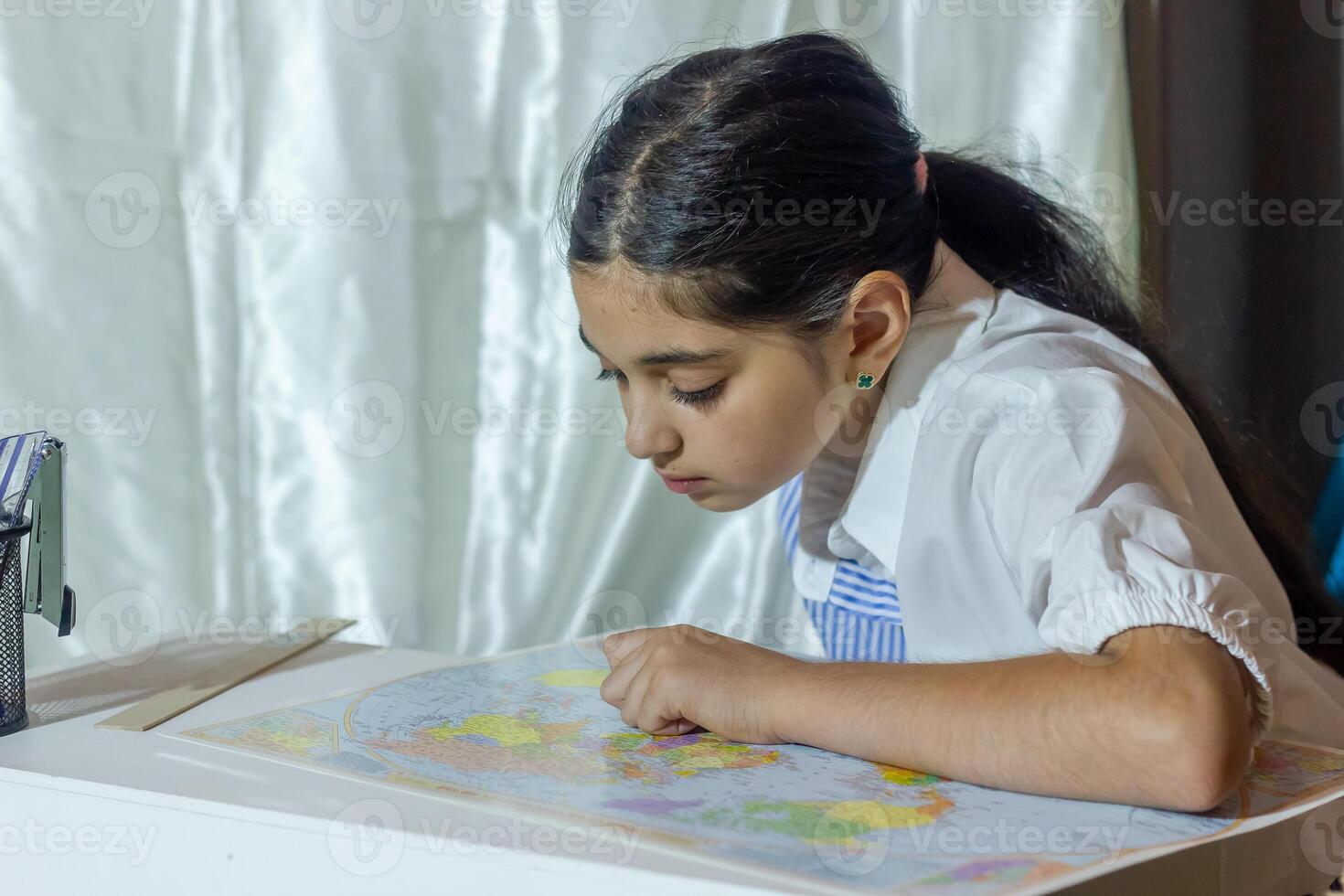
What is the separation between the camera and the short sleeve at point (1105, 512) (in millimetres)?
555

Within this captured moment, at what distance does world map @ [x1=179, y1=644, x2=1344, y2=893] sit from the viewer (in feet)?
1.56

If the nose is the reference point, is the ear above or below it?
above

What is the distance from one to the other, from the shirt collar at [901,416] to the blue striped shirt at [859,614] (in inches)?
2.2

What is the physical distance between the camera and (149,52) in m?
1.52

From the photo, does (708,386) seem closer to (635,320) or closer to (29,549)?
(635,320)

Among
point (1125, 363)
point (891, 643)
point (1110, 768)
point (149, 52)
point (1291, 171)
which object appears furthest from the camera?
point (149, 52)

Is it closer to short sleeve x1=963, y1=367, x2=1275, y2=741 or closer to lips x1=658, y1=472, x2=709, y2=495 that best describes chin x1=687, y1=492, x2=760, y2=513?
lips x1=658, y1=472, x2=709, y2=495

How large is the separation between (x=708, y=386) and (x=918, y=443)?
0.45ft

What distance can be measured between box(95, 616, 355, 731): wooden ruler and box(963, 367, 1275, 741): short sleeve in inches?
19.2

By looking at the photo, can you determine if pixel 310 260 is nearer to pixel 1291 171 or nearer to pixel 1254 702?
pixel 1291 171

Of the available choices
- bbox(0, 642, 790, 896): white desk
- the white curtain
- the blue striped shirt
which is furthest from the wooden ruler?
the white curtain

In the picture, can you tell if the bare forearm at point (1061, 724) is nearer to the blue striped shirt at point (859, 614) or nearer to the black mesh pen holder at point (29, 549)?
the blue striped shirt at point (859, 614)

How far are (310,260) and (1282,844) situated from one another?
4.26 ft

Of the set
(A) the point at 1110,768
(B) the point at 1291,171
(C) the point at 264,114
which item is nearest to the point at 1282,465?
(B) the point at 1291,171
